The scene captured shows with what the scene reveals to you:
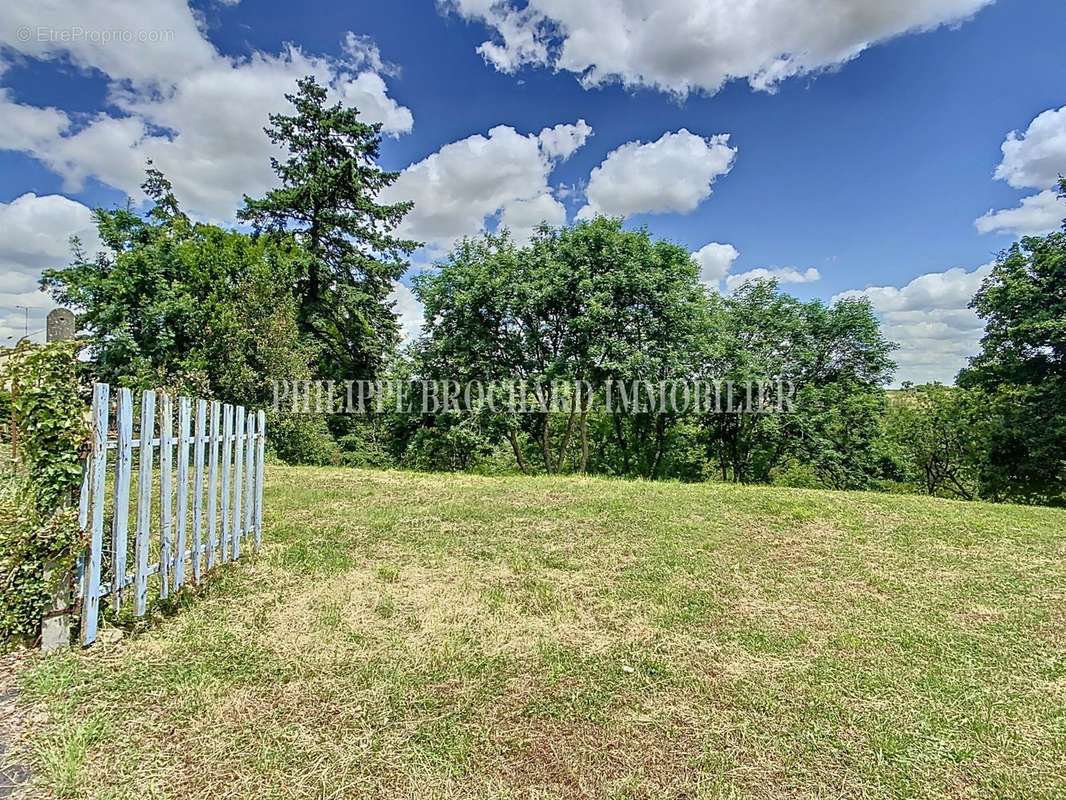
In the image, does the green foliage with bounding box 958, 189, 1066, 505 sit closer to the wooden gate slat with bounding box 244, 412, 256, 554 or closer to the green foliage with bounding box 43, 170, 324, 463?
the wooden gate slat with bounding box 244, 412, 256, 554

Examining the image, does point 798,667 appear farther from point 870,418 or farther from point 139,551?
point 870,418

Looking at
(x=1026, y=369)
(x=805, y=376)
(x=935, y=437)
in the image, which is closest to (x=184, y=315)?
(x=805, y=376)

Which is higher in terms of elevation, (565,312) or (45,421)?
(565,312)

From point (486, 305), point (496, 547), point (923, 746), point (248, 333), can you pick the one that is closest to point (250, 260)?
point (248, 333)

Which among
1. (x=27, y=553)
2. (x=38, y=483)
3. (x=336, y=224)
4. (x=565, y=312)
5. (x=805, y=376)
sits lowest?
(x=27, y=553)

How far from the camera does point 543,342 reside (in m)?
13.0

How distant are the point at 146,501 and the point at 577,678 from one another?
2630 millimetres

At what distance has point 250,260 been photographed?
12086 mm

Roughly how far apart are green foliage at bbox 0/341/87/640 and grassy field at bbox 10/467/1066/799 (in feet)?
1.26

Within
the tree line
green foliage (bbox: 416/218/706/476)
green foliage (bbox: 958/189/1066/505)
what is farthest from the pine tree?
green foliage (bbox: 958/189/1066/505)

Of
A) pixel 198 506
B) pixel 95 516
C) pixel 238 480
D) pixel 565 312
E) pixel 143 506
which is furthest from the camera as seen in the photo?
pixel 565 312

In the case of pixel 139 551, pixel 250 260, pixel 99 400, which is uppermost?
pixel 250 260

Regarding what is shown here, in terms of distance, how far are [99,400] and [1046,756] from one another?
4.69 metres

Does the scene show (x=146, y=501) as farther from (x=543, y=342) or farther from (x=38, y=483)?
(x=543, y=342)
